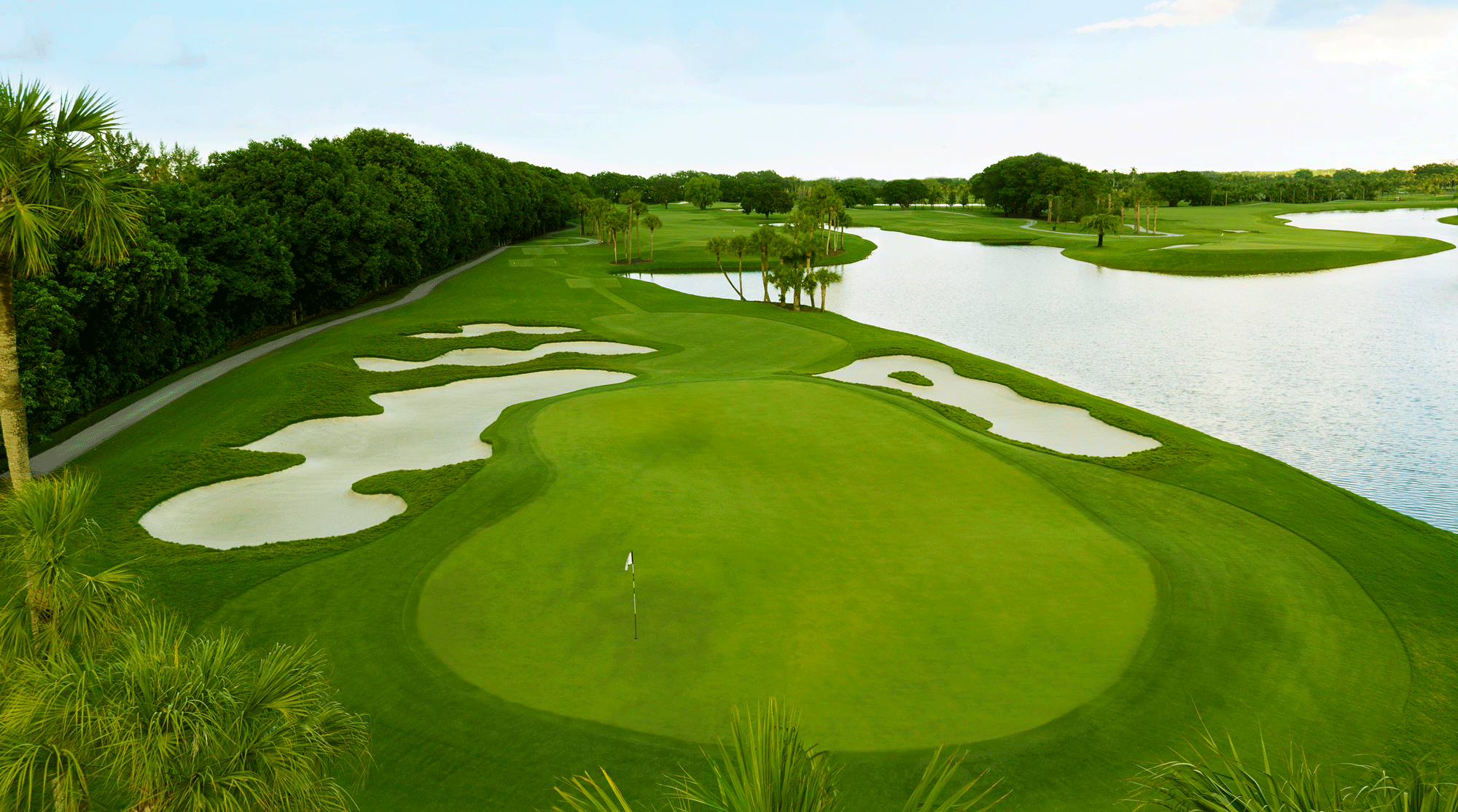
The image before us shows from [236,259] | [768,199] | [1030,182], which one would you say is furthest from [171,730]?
[1030,182]

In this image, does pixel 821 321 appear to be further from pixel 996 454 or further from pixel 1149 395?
pixel 996 454

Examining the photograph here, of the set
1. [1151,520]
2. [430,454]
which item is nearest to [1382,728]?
[1151,520]

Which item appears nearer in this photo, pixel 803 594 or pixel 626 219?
pixel 803 594

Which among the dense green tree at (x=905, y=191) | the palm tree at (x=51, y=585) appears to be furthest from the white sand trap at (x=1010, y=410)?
the dense green tree at (x=905, y=191)

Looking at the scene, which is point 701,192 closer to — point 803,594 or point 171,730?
point 803,594

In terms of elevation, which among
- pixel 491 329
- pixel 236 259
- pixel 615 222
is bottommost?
pixel 491 329

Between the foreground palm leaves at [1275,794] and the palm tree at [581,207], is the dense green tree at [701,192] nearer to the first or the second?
the palm tree at [581,207]
